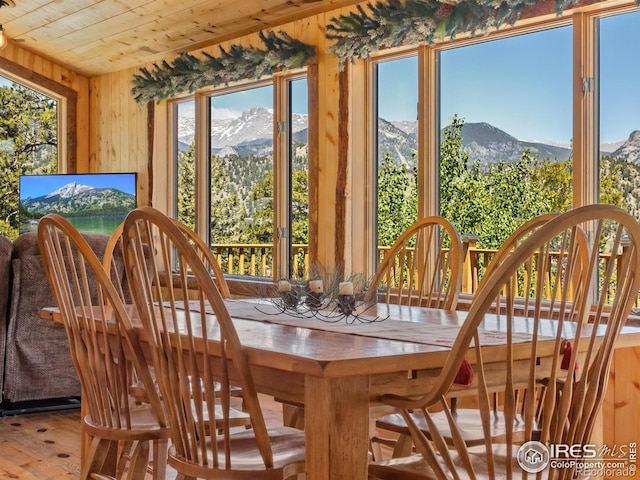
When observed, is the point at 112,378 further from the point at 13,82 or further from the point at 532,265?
the point at 13,82

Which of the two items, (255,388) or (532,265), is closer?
(255,388)

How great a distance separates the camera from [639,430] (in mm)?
3490

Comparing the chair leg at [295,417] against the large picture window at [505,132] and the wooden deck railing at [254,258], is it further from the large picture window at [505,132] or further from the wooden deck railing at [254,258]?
the wooden deck railing at [254,258]

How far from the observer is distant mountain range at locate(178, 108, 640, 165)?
399 centimetres

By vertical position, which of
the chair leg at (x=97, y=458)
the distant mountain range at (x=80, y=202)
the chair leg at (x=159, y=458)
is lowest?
the chair leg at (x=159, y=458)

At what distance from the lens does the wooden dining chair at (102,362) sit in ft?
7.13

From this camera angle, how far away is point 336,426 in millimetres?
1663

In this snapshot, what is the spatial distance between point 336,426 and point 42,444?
8.67 feet

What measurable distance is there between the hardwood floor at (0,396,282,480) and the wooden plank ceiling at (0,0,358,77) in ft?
8.91

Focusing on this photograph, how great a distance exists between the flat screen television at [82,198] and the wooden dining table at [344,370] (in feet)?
16.4

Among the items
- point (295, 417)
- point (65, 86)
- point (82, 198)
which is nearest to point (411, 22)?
point (295, 417)

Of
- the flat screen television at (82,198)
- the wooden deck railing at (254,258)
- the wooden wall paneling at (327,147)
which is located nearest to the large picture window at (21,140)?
the flat screen television at (82,198)

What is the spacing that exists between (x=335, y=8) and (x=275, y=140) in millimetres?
1080

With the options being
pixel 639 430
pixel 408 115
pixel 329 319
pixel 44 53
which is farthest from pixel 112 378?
pixel 44 53
